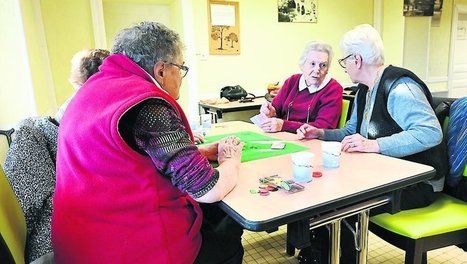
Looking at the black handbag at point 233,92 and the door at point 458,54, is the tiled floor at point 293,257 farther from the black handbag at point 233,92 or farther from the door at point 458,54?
the door at point 458,54

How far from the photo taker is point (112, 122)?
2.73ft

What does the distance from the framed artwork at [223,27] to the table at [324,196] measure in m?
2.74

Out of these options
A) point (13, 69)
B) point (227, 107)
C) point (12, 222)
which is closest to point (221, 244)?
point (12, 222)

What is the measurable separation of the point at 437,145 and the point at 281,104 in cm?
119

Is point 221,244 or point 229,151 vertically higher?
point 229,151

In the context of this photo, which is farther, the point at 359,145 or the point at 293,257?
the point at 293,257

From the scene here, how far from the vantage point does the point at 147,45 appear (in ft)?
3.15

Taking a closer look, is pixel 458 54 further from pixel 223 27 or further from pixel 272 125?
pixel 272 125

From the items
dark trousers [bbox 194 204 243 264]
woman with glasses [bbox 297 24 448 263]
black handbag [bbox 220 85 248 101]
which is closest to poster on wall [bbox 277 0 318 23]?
black handbag [bbox 220 85 248 101]

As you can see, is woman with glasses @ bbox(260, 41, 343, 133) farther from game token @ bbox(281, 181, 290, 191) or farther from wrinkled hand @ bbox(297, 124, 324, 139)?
game token @ bbox(281, 181, 290, 191)

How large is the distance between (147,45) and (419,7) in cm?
510

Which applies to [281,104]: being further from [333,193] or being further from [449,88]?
[449,88]

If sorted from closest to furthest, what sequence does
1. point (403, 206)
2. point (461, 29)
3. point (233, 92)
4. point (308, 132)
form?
1. point (403, 206)
2. point (308, 132)
3. point (233, 92)
4. point (461, 29)

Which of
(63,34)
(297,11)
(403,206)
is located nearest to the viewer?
(403,206)
